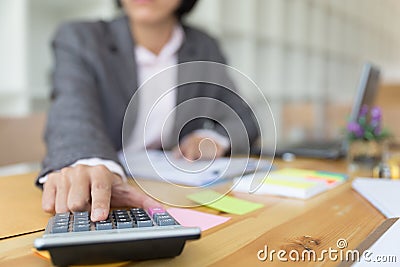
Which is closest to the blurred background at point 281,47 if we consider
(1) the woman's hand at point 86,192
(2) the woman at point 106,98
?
(2) the woman at point 106,98

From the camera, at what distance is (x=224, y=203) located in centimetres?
58

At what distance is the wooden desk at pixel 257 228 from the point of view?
1.24 ft

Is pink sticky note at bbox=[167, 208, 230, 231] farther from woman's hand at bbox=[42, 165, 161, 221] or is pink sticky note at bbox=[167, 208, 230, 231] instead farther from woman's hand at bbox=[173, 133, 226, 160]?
woman's hand at bbox=[173, 133, 226, 160]

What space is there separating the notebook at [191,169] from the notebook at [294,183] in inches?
0.9

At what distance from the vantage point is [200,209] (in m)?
0.55

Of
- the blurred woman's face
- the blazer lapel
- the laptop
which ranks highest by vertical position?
the blurred woman's face

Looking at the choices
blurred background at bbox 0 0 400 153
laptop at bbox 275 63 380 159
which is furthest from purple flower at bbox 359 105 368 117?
blurred background at bbox 0 0 400 153

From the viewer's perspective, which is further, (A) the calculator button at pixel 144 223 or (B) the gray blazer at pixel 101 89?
(B) the gray blazer at pixel 101 89

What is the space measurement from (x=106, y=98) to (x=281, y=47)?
219 centimetres

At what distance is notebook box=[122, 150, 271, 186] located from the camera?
0.65m

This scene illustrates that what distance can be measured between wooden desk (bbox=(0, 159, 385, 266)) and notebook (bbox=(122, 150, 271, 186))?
0.07 metres

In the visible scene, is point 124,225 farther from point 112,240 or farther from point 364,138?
point 364,138

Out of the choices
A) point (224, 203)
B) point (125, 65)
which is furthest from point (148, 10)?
point (224, 203)

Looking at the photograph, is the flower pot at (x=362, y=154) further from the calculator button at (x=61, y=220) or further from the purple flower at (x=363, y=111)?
the calculator button at (x=61, y=220)
